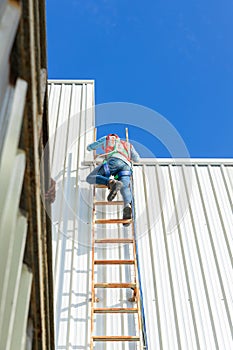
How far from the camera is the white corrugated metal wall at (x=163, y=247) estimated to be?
7.84m

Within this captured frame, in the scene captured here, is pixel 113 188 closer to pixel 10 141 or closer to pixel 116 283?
pixel 116 283

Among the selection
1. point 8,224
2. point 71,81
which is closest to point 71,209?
point 71,81

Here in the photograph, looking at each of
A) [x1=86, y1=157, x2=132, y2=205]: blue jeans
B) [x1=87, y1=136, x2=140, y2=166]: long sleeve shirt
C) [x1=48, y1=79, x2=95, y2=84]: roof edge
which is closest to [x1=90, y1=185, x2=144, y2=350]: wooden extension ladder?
[x1=86, y1=157, x2=132, y2=205]: blue jeans

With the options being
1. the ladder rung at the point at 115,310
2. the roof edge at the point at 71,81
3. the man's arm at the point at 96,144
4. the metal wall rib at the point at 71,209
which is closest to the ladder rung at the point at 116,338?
the ladder rung at the point at 115,310

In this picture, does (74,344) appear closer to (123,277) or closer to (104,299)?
(104,299)

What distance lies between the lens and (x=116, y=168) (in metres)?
10.1

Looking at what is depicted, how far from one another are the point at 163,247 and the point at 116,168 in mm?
1784

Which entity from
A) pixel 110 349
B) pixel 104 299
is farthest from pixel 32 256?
pixel 104 299

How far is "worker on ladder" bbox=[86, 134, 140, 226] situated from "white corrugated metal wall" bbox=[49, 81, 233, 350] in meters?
0.41

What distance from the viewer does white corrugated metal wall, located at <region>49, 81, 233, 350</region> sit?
25.7 ft

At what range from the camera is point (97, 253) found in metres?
8.98

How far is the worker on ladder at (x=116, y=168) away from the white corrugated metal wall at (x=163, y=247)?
0.41 metres

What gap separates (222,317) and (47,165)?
5046mm

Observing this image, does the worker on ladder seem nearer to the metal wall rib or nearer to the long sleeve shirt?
the long sleeve shirt
